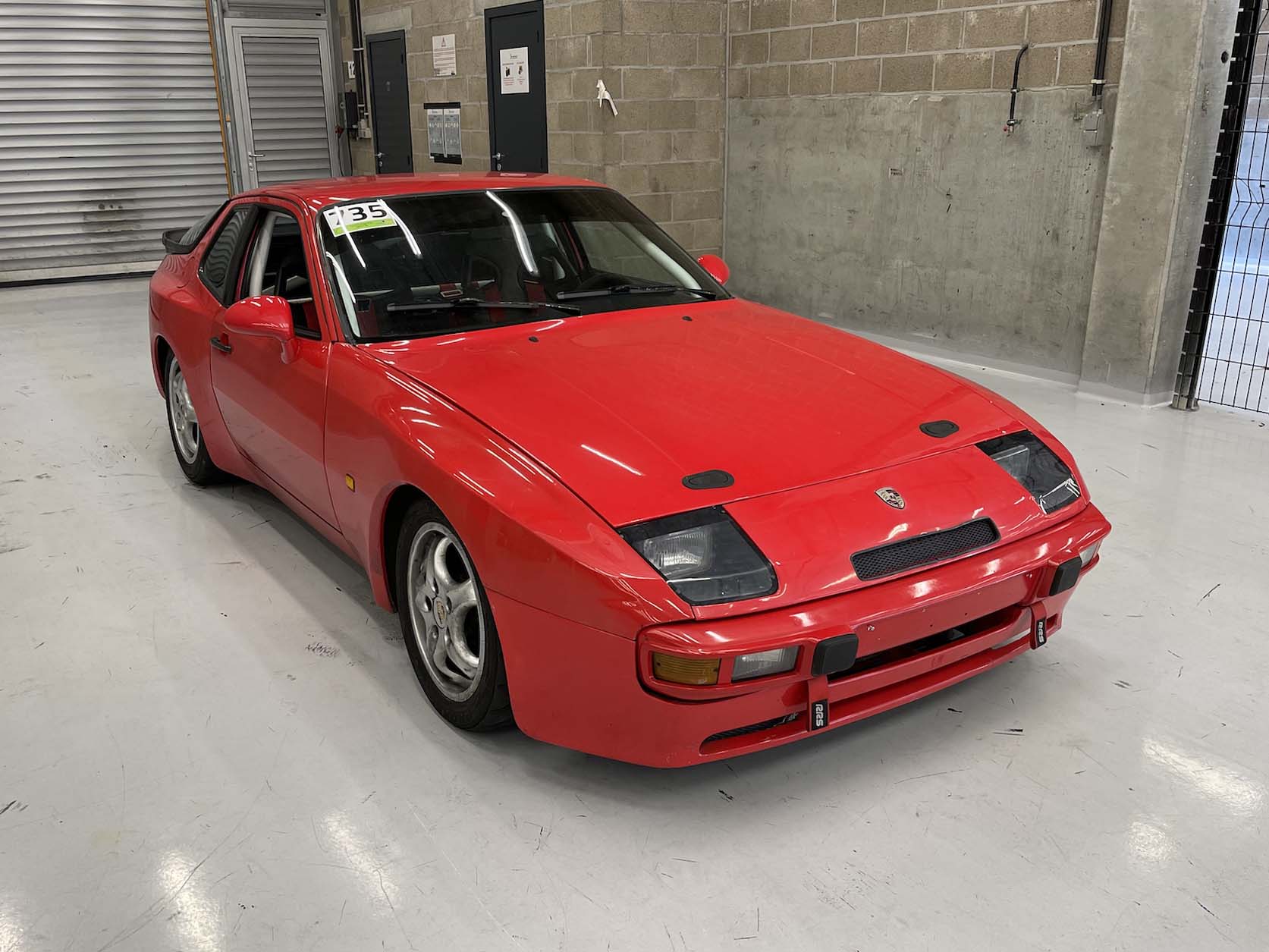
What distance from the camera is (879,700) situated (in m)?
2.21

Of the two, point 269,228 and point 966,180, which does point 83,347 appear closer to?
point 269,228

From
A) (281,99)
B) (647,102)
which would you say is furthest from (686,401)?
(281,99)

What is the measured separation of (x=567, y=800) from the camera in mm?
2270

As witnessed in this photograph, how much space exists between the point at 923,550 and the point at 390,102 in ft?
30.8

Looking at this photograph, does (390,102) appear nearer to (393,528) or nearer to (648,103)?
(648,103)

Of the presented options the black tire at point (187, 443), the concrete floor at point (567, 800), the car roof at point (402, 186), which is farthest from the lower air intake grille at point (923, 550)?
the black tire at point (187, 443)

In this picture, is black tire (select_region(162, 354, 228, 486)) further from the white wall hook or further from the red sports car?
the white wall hook

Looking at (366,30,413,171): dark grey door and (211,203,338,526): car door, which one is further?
(366,30,413,171): dark grey door

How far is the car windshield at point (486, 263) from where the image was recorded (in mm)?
2930

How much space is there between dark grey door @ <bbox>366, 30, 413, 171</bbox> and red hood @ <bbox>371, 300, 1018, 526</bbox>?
303 inches

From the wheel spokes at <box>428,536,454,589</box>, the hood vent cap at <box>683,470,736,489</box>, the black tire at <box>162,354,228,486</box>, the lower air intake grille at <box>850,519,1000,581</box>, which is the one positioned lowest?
the black tire at <box>162,354,228,486</box>

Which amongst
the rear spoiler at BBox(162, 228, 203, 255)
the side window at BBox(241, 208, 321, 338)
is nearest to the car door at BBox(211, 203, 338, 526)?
the side window at BBox(241, 208, 321, 338)

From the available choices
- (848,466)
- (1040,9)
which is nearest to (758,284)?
(1040,9)

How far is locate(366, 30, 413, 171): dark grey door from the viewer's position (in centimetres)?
985
